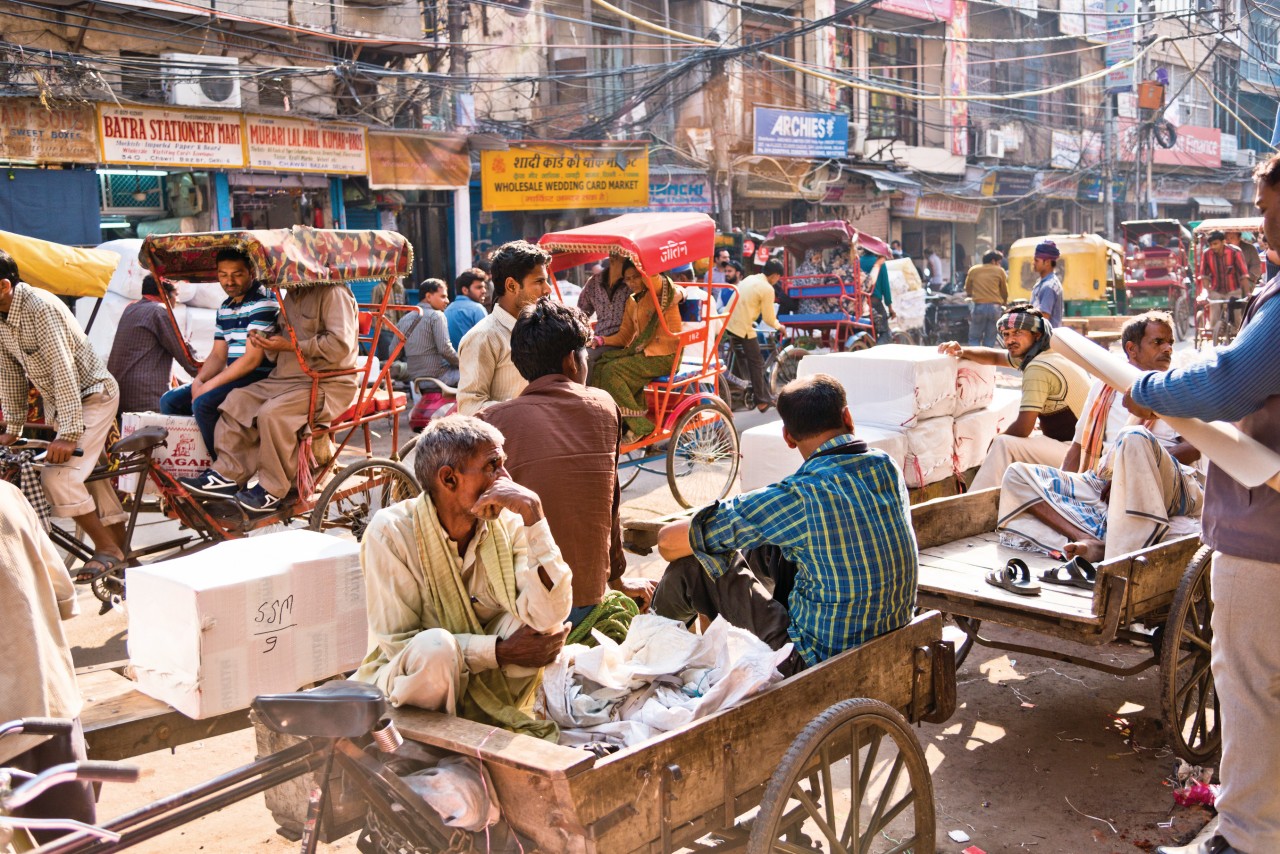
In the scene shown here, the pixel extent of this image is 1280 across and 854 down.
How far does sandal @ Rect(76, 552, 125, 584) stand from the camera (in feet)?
18.6

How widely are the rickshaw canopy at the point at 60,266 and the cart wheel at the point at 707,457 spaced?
15.0 feet

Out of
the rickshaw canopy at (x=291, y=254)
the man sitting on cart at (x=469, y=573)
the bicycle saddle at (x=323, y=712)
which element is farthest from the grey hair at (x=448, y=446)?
the rickshaw canopy at (x=291, y=254)

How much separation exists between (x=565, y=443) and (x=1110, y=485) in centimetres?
269

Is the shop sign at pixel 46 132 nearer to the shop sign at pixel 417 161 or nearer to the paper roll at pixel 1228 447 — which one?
the shop sign at pixel 417 161

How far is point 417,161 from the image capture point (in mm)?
16781

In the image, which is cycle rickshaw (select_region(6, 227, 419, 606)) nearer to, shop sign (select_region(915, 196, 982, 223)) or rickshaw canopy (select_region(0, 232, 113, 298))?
rickshaw canopy (select_region(0, 232, 113, 298))

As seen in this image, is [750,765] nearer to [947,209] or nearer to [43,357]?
[43,357]

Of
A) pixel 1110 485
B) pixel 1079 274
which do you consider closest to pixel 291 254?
pixel 1110 485

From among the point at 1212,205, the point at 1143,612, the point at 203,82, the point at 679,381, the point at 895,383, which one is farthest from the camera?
the point at 1212,205

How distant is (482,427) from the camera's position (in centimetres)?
293

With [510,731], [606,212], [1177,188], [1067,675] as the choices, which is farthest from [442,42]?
[1177,188]

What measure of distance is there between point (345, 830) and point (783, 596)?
164 centimetres

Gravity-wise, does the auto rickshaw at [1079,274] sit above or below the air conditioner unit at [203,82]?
below

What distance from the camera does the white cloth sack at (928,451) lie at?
6629 millimetres
